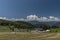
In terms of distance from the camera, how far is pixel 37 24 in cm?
Result: 8712

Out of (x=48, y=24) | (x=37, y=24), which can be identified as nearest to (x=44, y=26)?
(x=48, y=24)

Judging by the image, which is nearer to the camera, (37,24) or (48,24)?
(48,24)

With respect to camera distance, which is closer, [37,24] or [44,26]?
[44,26]

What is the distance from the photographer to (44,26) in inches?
3000

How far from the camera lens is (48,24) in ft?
259

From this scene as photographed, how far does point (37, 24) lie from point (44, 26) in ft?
37.2

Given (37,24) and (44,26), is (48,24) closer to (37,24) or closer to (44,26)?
(44,26)

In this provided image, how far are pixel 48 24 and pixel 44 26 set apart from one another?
12.4 feet

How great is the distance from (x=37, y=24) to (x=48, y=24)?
956cm
